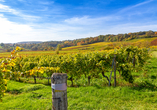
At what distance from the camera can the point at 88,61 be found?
8320mm

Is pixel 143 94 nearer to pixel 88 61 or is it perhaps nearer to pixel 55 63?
pixel 88 61

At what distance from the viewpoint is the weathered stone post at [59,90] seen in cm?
141

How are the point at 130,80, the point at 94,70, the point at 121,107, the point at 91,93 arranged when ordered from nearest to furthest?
the point at 121,107, the point at 91,93, the point at 130,80, the point at 94,70

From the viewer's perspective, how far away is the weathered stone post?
1414 mm

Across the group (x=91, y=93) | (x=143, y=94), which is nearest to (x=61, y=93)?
(x=91, y=93)

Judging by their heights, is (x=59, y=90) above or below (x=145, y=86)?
above

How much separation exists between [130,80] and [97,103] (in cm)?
374

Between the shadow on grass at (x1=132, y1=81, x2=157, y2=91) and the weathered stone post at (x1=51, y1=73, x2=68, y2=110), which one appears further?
the shadow on grass at (x1=132, y1=81, x2=157, y2=91)

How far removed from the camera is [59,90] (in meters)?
1.43

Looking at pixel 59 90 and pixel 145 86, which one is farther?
pixel 145 86

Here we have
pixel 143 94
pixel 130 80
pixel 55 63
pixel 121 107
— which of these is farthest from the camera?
pixel 55 63

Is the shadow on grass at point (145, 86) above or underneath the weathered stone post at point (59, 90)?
underneath

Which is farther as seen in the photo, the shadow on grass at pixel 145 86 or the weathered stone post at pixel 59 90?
the shadow on grass at pixel 145 86

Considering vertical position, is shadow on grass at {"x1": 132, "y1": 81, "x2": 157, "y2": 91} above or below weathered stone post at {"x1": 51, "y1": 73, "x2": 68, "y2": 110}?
below
